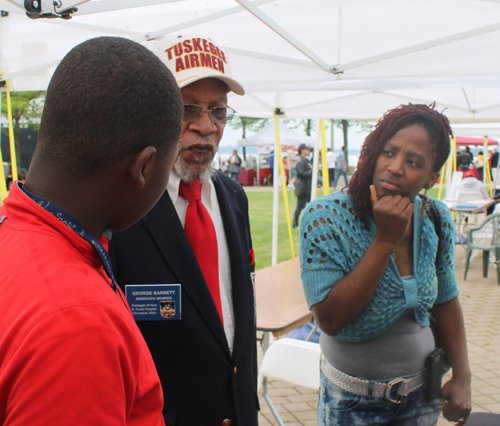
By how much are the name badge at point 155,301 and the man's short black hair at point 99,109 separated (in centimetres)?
70

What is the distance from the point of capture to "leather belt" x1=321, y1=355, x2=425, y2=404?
5.61 ft

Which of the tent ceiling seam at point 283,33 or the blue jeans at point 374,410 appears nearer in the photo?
the blue jeans at point 374,410

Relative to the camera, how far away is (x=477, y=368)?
4.48 meters

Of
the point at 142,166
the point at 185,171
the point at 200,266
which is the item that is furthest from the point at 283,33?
the point at 142,166

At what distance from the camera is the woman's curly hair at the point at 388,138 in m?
1.83

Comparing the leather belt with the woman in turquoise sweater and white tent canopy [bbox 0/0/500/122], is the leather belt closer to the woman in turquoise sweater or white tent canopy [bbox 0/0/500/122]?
the woman in turquoise sweater

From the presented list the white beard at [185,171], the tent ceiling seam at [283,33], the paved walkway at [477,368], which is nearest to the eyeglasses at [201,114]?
the white beard at [185,171]

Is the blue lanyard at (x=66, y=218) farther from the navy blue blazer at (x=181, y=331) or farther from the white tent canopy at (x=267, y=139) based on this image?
the white tent canopy at (x=267, y=139)

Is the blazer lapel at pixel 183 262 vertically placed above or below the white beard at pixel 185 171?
below

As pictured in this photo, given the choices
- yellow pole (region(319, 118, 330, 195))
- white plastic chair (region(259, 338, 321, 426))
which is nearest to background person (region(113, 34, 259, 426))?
white plastic chair (region(259, 338, 321, 426))

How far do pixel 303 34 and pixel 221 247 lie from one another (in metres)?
2.79

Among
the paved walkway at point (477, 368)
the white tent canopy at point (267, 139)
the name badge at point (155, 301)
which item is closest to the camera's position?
the name badge at point (155, 301)

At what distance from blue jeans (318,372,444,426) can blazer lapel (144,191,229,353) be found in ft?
2.03

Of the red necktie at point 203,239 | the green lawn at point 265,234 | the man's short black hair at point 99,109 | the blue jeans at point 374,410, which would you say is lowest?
the green lawn at point 265,234
